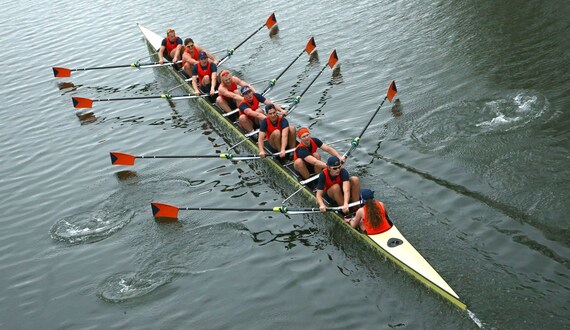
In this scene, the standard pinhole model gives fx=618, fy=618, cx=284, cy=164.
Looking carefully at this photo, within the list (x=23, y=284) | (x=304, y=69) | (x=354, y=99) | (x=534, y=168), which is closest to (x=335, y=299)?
(x=534, y=168)

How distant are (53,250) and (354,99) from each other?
9193 millimetres

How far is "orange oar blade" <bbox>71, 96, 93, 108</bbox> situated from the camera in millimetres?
21486

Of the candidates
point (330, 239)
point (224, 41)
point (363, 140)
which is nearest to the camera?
point (330, 239)

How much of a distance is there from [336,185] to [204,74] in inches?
357

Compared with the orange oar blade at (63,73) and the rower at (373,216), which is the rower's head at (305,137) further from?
the orange oar blade at (63,73)

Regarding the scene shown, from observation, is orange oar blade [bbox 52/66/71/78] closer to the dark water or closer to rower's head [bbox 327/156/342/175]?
the dark water

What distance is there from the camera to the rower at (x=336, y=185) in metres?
12.4

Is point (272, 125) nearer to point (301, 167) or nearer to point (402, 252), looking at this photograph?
point (301, 167)

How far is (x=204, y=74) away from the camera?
20156 mm

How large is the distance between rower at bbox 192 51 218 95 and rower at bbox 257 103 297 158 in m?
5.14

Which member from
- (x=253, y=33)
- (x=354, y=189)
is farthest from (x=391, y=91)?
(x=253, y=33)

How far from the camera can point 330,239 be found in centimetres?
1236

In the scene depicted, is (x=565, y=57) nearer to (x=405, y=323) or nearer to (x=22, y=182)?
(x=405, y=323)

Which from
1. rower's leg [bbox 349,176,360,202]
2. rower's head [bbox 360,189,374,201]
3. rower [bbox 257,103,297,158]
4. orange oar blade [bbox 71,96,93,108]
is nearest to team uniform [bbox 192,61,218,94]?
orange oar blade [bbox 71,96,93,108]
